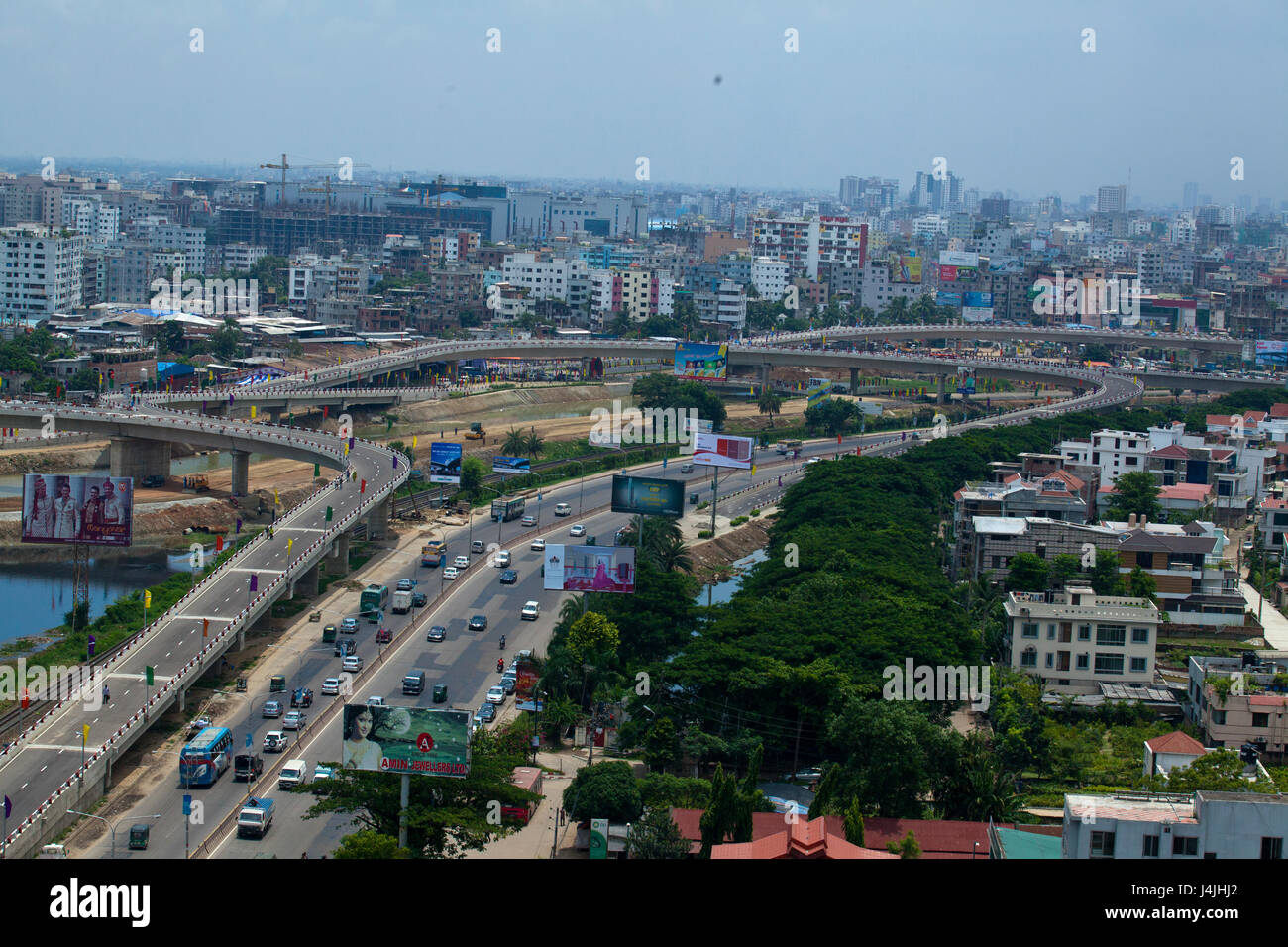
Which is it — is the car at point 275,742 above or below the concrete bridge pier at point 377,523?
below

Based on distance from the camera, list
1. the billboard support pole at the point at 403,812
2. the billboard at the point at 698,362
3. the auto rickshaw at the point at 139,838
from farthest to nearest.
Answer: the billboard at the point at 698,362 → the auto rickshaw at the point at 139,838 → the billboard support pole at the point at 403,812

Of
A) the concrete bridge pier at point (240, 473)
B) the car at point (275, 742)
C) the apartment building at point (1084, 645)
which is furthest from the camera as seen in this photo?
the concrete bridge pier at point (240, 473)

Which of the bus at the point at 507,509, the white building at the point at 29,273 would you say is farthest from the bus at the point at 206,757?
the white building at the point at 29,273

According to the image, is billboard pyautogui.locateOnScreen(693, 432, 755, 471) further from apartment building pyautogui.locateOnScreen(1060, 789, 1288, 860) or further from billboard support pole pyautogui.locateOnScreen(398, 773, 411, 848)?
apartment building pyautogui.locateOnScreen(1060, 789, 1288, 860)

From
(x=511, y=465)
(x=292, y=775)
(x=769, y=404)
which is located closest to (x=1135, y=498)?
(x=511, y=465)

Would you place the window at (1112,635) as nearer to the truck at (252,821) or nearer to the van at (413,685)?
the van at (413,685)

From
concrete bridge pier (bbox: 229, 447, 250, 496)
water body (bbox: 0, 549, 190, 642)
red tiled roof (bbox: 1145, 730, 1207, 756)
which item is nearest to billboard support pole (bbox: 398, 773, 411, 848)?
red tiled roof (bbox: 1145, 730, 1207, 756)
